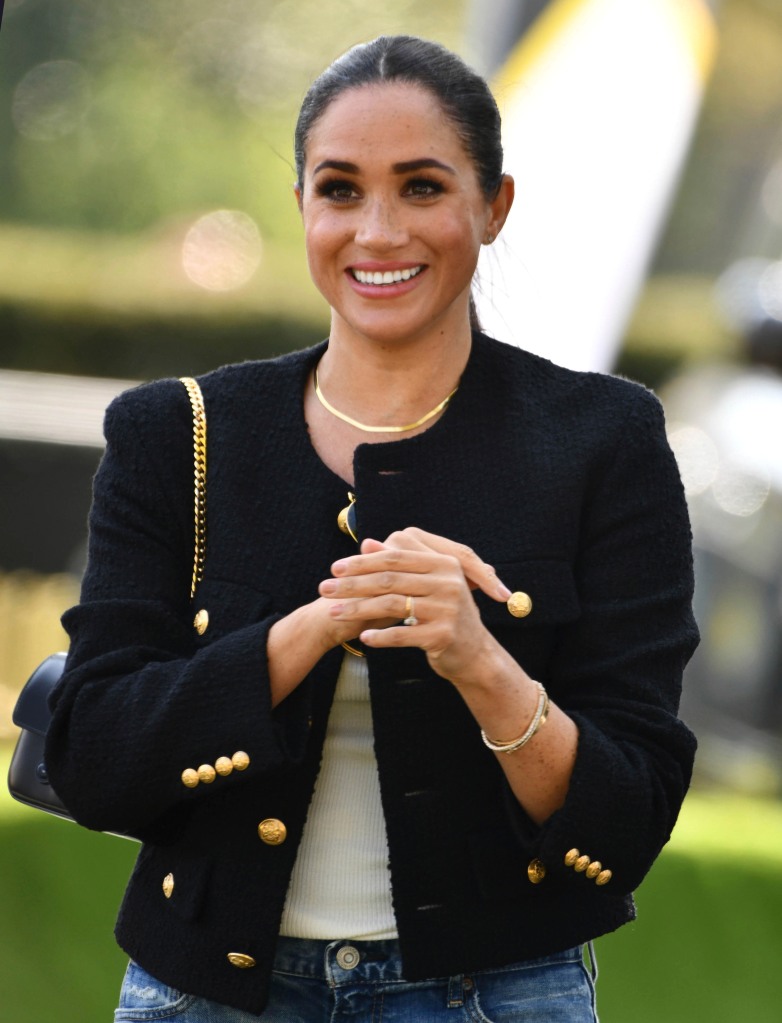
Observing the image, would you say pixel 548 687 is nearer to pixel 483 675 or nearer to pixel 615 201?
pixel 483 675

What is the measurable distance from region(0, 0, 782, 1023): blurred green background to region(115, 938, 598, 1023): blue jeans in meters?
1.30

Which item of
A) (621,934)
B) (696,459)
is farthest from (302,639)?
(696,459)

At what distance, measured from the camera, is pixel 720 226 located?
717 inches

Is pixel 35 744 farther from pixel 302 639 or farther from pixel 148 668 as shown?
pixel 302 639

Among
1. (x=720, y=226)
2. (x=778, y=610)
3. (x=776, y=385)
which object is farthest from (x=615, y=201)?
(x=720, y=226)

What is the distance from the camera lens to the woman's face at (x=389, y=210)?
6.88 ft

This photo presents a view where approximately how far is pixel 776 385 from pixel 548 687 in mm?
7419

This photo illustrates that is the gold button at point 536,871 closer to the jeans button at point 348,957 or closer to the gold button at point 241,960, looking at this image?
the jeans button at point 348,957

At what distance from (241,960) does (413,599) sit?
48 cm

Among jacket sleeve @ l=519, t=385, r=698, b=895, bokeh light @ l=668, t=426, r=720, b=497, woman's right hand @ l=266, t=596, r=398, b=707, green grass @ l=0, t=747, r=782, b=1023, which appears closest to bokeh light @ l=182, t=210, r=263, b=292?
bokeh light @ l=668, t=426, r=720, b=497

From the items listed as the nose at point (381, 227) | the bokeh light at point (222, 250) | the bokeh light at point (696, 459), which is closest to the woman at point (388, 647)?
the nose at point (381, 227)

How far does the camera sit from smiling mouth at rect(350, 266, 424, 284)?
2.11 m

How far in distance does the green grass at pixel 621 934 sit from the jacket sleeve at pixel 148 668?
85.6 inches

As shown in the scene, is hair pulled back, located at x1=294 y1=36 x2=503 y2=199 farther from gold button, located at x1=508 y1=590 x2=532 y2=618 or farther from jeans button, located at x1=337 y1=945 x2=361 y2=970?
jeans button, located at x1=337 y1=945 x2=361 y2=970
